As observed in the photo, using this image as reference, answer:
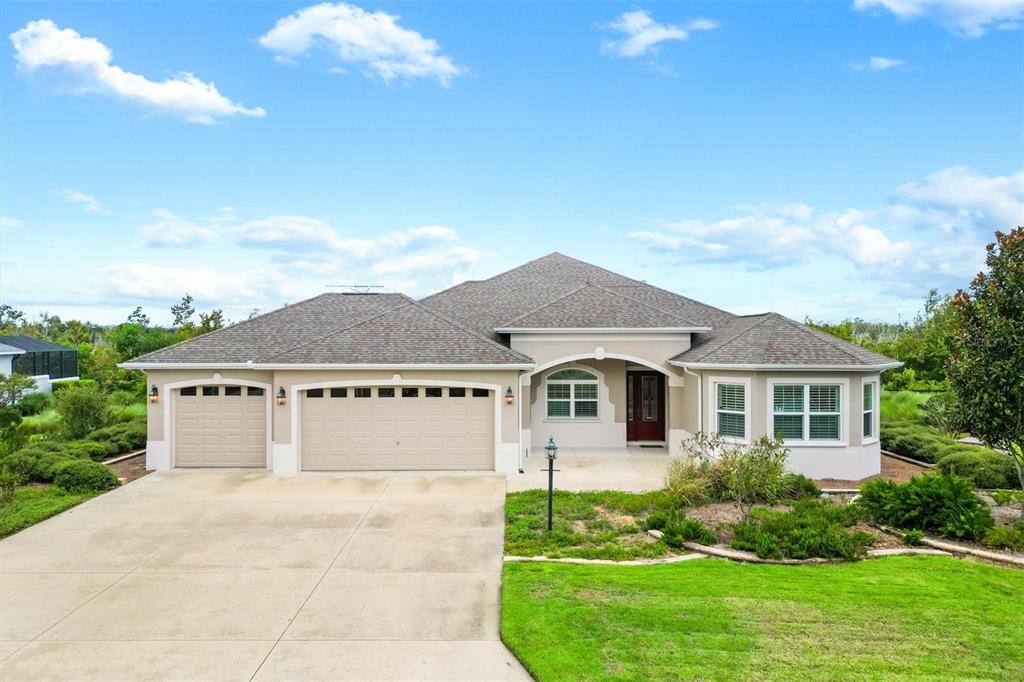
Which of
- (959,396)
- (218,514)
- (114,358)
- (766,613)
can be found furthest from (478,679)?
(114,358)

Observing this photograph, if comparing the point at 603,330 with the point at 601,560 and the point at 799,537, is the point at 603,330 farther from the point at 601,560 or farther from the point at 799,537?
the point at 601,560

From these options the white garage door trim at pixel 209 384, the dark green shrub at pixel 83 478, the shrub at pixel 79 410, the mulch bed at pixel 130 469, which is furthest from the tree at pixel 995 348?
the shrub at pixel 79 410

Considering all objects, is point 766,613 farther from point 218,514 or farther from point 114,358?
point 114,358

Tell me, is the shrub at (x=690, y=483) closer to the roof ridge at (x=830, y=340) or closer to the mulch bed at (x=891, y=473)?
the mulch bed at (x=891, y=473)

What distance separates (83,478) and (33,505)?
1421 mm

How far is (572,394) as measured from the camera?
1773 centimetres

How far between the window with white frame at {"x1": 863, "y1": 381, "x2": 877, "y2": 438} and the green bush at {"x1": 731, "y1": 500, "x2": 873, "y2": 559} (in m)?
5.28

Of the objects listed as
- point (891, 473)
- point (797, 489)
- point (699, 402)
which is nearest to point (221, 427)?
point (699, 402)

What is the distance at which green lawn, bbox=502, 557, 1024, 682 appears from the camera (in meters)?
5.44

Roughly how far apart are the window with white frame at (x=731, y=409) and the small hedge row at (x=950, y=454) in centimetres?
414

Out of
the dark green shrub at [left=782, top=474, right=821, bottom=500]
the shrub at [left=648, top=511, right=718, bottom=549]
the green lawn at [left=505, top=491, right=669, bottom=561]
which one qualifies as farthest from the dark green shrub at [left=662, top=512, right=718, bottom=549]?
the dark green shrub at [left=782, top=474, right=821, bottom=500]

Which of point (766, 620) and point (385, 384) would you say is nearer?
point (766, 620)

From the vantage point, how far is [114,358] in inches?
1345

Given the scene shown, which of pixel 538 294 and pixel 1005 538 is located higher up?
pixel 538 294
